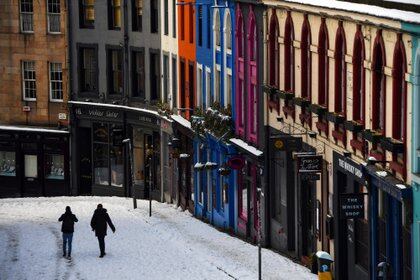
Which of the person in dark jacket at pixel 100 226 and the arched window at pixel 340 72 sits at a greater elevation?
the arched window at pixel 340 72

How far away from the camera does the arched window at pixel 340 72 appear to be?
35.2 meters

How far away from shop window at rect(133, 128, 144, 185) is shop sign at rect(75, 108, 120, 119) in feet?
3.89

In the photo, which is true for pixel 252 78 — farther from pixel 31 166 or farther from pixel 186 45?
pixel 31 166

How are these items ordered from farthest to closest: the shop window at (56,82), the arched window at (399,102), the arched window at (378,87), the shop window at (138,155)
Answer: the shop window at (56,82) → the shop window at (138,155) → the arched window at (378,87) → the arched window at (399,102)

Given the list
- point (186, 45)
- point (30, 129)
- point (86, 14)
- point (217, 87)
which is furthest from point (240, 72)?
point (30, 129)

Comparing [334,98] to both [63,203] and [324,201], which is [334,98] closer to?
[324,201]

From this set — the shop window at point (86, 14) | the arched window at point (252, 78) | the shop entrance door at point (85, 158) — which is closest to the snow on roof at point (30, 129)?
the shop entrance door at point (85, 158)

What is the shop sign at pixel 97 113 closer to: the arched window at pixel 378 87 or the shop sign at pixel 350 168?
the shop sign at pixel 350 168

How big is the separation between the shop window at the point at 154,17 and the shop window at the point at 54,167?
8205 millimetres

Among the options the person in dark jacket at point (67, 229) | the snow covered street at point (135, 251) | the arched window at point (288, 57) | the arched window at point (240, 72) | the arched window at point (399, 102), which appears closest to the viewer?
the arched window at point (399, 102)

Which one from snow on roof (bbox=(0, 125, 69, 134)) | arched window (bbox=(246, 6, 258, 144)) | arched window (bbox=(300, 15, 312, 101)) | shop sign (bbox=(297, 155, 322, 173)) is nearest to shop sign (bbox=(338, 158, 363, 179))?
shop sign (bbox=(297, 155, 322, 173))

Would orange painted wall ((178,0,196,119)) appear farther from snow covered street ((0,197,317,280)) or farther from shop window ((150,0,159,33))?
snow covered street ((0,197,317,280))

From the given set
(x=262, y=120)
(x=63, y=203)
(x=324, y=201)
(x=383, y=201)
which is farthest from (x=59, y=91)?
(x=383, y=201)

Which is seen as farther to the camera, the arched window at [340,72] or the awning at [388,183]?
the arched window at [340,72]
